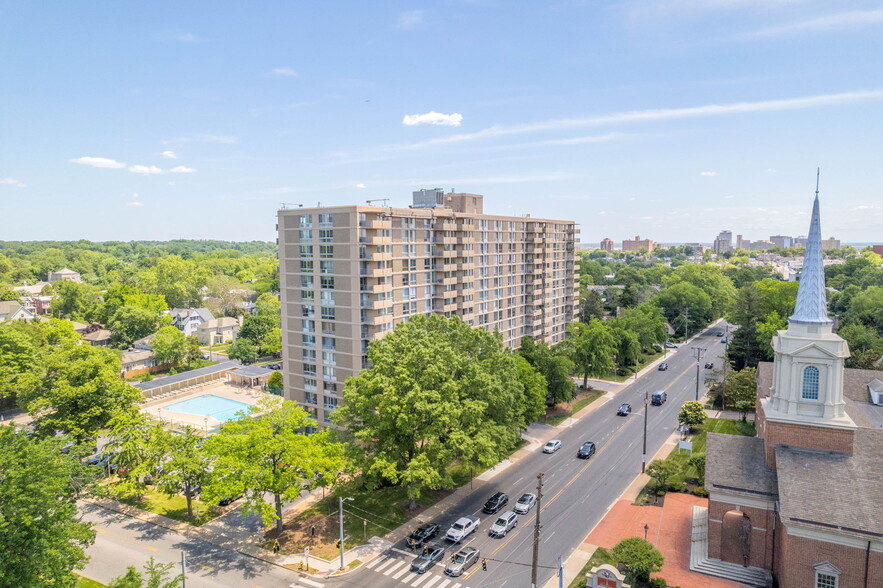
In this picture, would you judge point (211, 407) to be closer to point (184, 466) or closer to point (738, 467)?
point (184, 466)

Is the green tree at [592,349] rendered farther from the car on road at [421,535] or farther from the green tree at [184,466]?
the green tree at [184,466]

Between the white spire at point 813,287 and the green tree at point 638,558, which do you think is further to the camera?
the white spire at point 813,287

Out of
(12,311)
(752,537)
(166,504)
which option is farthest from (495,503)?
(12,311)

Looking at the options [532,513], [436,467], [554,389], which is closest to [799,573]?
[532,513]

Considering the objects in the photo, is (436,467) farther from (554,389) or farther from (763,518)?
(554,389)

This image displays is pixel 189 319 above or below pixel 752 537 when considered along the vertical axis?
above

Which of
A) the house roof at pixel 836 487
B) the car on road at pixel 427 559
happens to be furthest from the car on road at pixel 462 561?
the house roof at pixel 836 487
